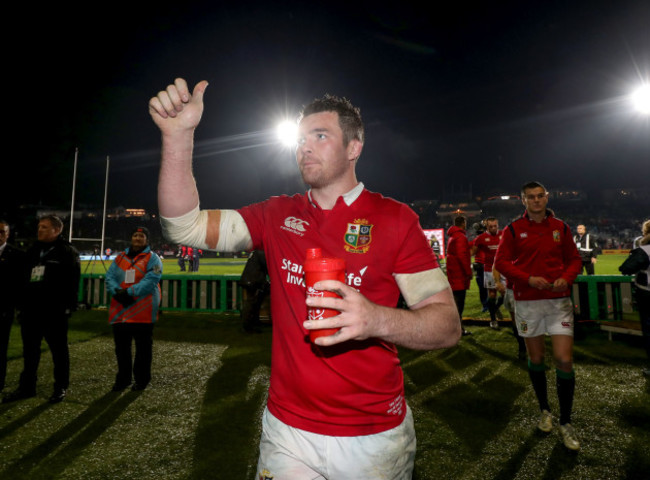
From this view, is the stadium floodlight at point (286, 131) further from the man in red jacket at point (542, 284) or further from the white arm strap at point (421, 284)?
the white arm strap at point (421, 284)

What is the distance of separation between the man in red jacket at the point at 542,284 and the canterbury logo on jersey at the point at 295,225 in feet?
10.7

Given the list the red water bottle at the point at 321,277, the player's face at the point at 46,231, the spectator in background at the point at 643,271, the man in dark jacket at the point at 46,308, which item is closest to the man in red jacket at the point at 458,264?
the spectator in background at the point at 643,271

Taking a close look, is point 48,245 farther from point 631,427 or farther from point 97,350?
point 631,427

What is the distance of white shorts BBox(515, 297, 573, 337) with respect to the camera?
4023 mm

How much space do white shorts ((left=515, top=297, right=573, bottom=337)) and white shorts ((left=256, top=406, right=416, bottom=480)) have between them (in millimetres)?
3151

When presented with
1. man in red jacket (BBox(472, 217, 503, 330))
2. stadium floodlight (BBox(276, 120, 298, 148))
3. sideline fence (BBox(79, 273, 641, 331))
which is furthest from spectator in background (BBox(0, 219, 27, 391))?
stadium floodlight (BBox(276, 120, 298, 148))

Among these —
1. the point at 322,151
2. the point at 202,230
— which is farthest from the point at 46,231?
the point at 322,151

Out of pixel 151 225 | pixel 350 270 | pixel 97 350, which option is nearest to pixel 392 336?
pixel 350 270

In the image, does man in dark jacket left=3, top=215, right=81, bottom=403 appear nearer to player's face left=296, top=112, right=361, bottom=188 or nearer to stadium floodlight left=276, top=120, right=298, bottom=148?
player's face left=296, top=112, right=361, bottom=188

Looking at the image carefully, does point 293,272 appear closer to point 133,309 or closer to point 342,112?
point 342,112

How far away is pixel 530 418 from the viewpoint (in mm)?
4352

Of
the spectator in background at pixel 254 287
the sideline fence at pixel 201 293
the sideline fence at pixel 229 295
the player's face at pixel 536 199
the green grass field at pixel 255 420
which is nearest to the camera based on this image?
the green grass field at pixel 255 420

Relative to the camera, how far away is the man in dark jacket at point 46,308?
16.9 ft

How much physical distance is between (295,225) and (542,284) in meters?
3.34
